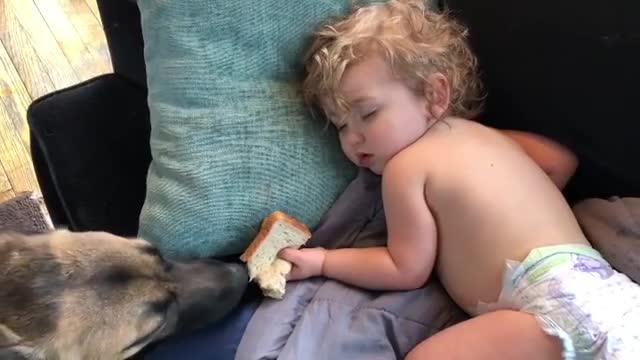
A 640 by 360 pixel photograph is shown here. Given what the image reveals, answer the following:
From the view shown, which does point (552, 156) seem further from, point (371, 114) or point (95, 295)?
point (95, 295)

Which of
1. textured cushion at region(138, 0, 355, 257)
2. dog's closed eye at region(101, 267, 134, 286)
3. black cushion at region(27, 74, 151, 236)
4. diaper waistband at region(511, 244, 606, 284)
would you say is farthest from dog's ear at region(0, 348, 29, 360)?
diaper waistband at region(511, 244, 606, 284)

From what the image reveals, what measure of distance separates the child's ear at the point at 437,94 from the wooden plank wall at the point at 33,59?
122 centimetres

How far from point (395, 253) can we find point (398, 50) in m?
0.29

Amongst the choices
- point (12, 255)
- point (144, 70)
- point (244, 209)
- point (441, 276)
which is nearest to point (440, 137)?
point (441, 276)

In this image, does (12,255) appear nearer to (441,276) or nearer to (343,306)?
(343,306)

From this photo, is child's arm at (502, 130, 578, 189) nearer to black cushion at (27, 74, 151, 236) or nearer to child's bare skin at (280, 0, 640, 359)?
child's bare skin at (280, 0, 640, 359)

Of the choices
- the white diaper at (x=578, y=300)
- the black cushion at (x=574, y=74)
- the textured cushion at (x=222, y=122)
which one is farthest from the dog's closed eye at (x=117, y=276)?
the black cushion at (x=574, y=74)

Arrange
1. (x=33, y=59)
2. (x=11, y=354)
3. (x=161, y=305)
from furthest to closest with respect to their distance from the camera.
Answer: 1. (x=33, y=59)
2. (x=161, y=305)
3. (x=11, y=354)

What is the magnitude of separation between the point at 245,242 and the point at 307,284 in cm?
11

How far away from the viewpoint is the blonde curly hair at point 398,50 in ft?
4.08

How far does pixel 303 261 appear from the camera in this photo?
1.28 meters

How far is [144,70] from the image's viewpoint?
1.44 meters

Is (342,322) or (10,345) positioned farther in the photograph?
(342,322)

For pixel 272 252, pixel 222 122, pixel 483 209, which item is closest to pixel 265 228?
pixel 272 252
